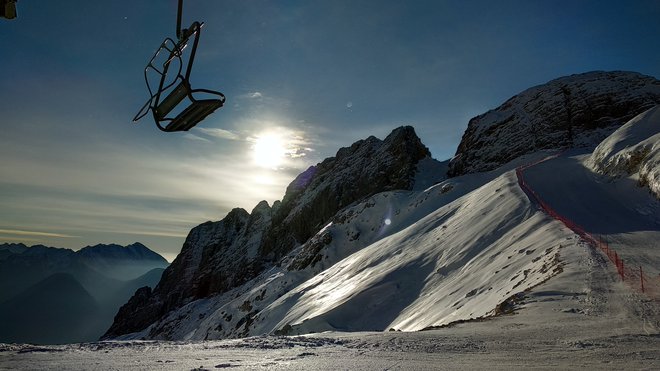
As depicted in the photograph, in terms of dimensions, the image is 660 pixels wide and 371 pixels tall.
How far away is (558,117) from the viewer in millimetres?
51812

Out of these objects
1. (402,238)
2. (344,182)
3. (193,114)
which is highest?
(344,182)

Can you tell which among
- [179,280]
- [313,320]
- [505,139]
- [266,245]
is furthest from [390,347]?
[179,280]

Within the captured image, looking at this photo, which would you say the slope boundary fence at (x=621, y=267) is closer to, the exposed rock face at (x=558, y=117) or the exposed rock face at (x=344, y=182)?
the exposed rock face at (x=558, y=117)

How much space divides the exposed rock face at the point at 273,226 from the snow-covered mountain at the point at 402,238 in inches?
12.9

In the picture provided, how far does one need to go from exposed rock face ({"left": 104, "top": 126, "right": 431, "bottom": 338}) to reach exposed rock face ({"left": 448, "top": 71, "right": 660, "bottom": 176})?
1127cm

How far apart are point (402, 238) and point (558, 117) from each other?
31.8 metres

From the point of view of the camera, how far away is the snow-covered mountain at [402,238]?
18234 mm

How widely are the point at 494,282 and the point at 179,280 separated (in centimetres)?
10085

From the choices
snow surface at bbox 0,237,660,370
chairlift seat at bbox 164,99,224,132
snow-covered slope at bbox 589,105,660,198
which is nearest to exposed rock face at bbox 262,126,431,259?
snow-covered slope at bbox 589,105,660,198

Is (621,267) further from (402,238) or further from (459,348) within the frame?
(402,238)

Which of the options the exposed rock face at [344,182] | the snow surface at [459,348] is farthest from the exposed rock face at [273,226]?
the snow surface at [459,348]

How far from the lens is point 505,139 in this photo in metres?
53.9

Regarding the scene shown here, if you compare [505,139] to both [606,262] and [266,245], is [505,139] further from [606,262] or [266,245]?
[266,245]

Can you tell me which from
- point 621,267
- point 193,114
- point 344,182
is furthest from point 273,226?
point 193,114
